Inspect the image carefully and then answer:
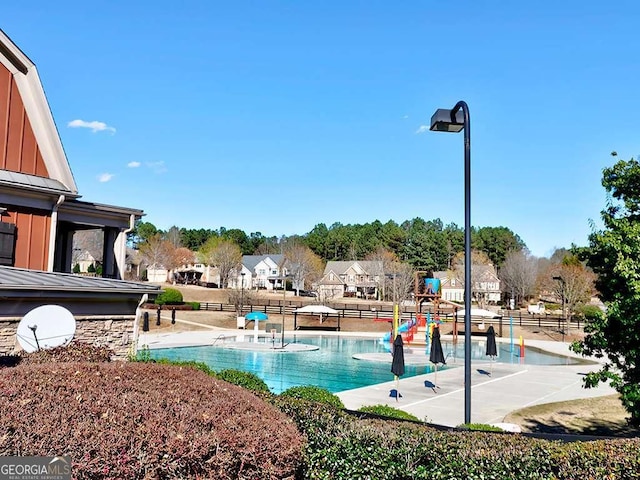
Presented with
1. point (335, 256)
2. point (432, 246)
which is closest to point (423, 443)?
point (432, 246)

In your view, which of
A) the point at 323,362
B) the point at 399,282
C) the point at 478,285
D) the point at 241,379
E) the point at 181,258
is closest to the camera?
the point at 241,379

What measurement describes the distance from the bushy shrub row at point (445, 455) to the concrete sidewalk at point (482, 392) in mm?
7008

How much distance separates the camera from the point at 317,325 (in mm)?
43156

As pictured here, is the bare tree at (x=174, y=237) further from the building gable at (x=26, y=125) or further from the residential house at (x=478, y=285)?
the building gable at (x=26, y=125)

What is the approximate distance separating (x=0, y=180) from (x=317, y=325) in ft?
106

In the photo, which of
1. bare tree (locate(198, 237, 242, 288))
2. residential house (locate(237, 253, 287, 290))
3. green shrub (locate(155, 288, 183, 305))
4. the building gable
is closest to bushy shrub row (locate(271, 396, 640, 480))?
the building gable

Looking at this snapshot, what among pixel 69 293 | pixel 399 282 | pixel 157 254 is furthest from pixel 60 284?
pixel 157 254

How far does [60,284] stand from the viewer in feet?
34.9

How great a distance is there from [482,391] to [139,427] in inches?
596

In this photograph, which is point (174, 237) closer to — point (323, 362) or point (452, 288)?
point (452, 288)

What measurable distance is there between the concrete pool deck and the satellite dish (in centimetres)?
709

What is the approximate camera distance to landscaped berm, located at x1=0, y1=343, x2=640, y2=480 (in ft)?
11.9

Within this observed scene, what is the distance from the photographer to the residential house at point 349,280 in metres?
78.0

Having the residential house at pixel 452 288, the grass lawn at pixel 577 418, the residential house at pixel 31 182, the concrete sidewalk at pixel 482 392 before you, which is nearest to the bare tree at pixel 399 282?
the residential house at pixel 452 288
